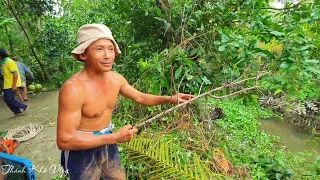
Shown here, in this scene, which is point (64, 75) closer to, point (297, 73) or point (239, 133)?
point (239, 133)

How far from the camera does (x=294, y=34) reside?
1.94 metres

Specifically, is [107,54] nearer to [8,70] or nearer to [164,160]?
[164,160]

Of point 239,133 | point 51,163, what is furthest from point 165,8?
point 239,133

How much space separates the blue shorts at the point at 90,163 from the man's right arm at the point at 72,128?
254mm

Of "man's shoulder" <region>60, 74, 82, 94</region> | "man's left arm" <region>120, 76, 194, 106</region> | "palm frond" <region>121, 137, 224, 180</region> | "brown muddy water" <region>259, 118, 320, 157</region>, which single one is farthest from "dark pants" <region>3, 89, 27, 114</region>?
"brown muddy water" <region>259, 118, 320, 157</region>

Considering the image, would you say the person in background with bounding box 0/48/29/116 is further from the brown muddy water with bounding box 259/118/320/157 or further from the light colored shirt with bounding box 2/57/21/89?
the brown muddy water with bounding box 259/118/320/157

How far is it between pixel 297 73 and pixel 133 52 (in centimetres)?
196

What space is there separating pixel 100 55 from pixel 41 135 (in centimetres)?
330

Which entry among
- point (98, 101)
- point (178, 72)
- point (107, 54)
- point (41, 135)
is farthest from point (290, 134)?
point (107, 54)

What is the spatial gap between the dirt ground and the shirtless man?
141 cm

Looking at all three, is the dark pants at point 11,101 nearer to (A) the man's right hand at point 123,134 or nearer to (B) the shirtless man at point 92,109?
(B) the shirtless man at point 92,109

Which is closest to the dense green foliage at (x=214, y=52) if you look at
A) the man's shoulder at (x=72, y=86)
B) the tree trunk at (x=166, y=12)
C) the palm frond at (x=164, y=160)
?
the tree trunk at (x=166, y=12)

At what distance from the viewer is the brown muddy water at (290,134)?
22.1ft

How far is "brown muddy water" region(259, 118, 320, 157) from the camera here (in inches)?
266
